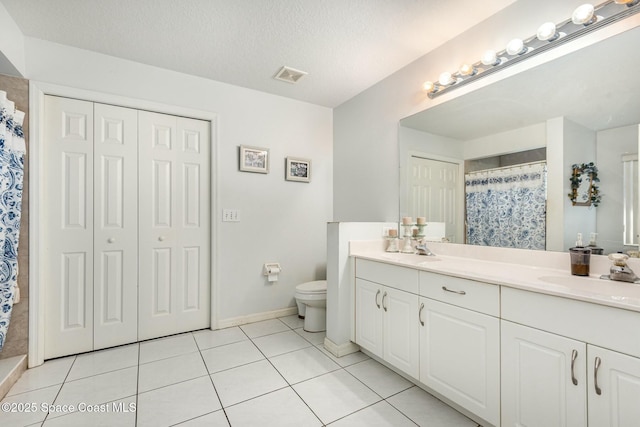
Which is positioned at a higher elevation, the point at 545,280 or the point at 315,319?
the point at 545,280

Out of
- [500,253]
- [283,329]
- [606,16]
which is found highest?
[606,16]

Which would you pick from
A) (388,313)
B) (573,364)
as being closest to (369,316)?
(388,313)

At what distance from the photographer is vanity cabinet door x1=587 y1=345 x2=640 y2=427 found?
35.8 inches

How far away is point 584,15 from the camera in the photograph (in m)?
1.34

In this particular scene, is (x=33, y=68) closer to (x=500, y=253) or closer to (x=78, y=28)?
(x=78, y=28)

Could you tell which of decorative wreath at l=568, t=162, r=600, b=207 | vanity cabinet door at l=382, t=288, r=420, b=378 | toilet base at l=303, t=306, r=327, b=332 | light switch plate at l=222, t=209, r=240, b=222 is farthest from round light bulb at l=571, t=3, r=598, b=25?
light switch plate at l=222, t=209, r=240, b=222

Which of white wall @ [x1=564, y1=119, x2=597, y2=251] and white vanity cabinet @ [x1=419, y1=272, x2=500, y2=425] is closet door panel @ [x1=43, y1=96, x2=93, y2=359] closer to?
white vanity cabinet @ [x1=419, y1=272, x2=500, y2=425]

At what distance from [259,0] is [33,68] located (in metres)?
1.72

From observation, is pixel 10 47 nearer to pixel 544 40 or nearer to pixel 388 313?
pixel 388 313

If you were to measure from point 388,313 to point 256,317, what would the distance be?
59.6 inches

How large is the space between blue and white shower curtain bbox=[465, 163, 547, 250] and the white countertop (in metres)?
0.15

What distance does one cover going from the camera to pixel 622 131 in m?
1.33

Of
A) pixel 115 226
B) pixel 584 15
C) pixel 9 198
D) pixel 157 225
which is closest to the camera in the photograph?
pixel 584 15

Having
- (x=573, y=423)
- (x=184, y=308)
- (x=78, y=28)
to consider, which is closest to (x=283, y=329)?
(x=184, y=308)
